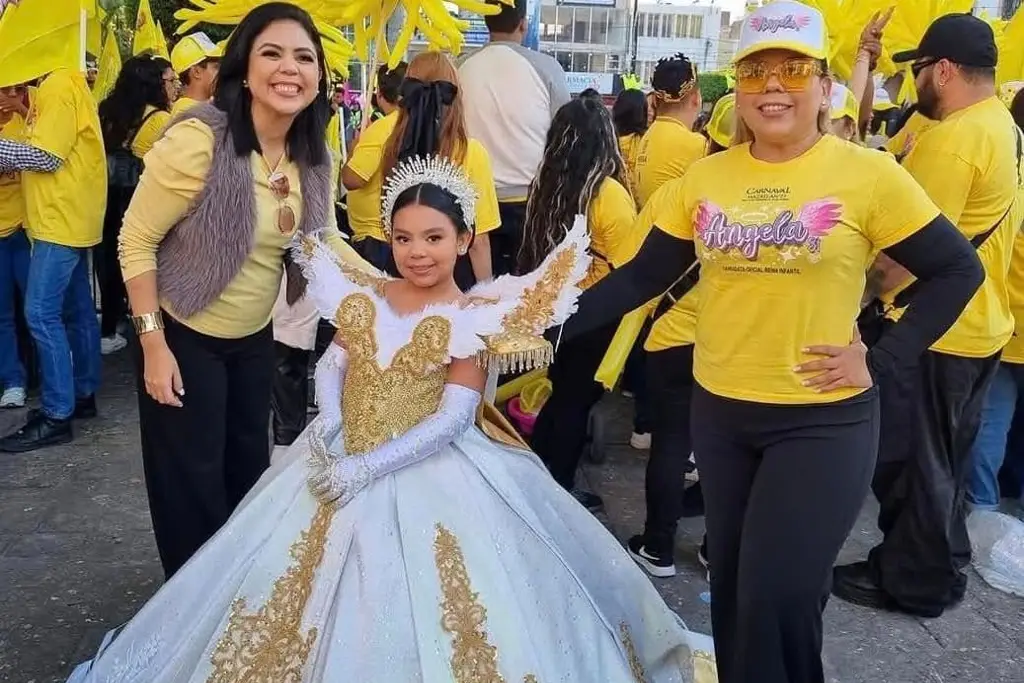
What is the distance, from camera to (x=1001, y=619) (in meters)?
3.78

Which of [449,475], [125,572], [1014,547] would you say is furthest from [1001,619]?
[125,572]

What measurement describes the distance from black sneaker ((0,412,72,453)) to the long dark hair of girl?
246cm

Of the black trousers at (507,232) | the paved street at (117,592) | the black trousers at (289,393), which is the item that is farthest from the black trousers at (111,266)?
the black trousers at (507,232)

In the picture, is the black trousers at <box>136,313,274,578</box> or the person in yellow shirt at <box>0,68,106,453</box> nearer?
the black trousers at <box>136,313,274,578</box>

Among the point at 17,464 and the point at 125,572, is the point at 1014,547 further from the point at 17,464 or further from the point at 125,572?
the point at 17,464

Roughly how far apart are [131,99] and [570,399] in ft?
→ 11.6

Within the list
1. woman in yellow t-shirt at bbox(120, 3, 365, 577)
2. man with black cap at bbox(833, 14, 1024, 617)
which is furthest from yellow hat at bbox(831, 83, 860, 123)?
woman in yellow t-shirt at bbox(120, 3, 365, 577)

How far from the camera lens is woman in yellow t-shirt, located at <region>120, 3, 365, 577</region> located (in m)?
2.81

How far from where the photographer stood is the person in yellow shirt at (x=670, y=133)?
18.4 feet

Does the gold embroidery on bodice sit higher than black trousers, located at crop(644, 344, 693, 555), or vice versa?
the gold embroidery on bodice

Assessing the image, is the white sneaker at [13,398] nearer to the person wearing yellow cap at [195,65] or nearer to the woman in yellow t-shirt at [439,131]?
the person wearing yellow cap at [195,65]

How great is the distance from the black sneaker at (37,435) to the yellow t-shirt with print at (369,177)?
1.94 m

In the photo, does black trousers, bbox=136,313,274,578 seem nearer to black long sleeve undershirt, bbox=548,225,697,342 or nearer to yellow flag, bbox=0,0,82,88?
black long sleeve undershirt, bbox=548,225,697,342

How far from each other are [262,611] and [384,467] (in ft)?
1.58
